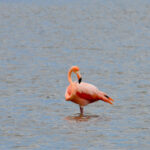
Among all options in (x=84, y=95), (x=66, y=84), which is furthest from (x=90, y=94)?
(x=66, y=84)

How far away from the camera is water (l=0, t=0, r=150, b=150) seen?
10.8 m

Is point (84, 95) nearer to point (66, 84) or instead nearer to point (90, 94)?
point (90, 94)

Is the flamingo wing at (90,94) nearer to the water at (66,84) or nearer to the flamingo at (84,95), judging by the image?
the flamingo at (84,95)

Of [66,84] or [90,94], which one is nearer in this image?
[90,94]

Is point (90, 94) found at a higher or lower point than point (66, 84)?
lower

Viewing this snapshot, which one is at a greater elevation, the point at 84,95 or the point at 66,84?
the point at 66,84

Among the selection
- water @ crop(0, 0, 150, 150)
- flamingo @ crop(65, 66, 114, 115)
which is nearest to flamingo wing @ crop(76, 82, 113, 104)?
flamingo @ crop(65, 66, 114, 115)

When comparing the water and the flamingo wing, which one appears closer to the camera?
the water

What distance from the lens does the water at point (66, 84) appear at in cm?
1084

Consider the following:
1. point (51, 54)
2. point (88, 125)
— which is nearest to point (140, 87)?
point (88, 125)

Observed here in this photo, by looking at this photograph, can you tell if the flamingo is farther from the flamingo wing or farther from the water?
the water

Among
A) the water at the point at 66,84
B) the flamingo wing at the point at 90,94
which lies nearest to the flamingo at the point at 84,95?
the flamingo wing at the point at 90,94

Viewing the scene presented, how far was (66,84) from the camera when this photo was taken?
16.0 m

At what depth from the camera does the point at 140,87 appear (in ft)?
49.9
